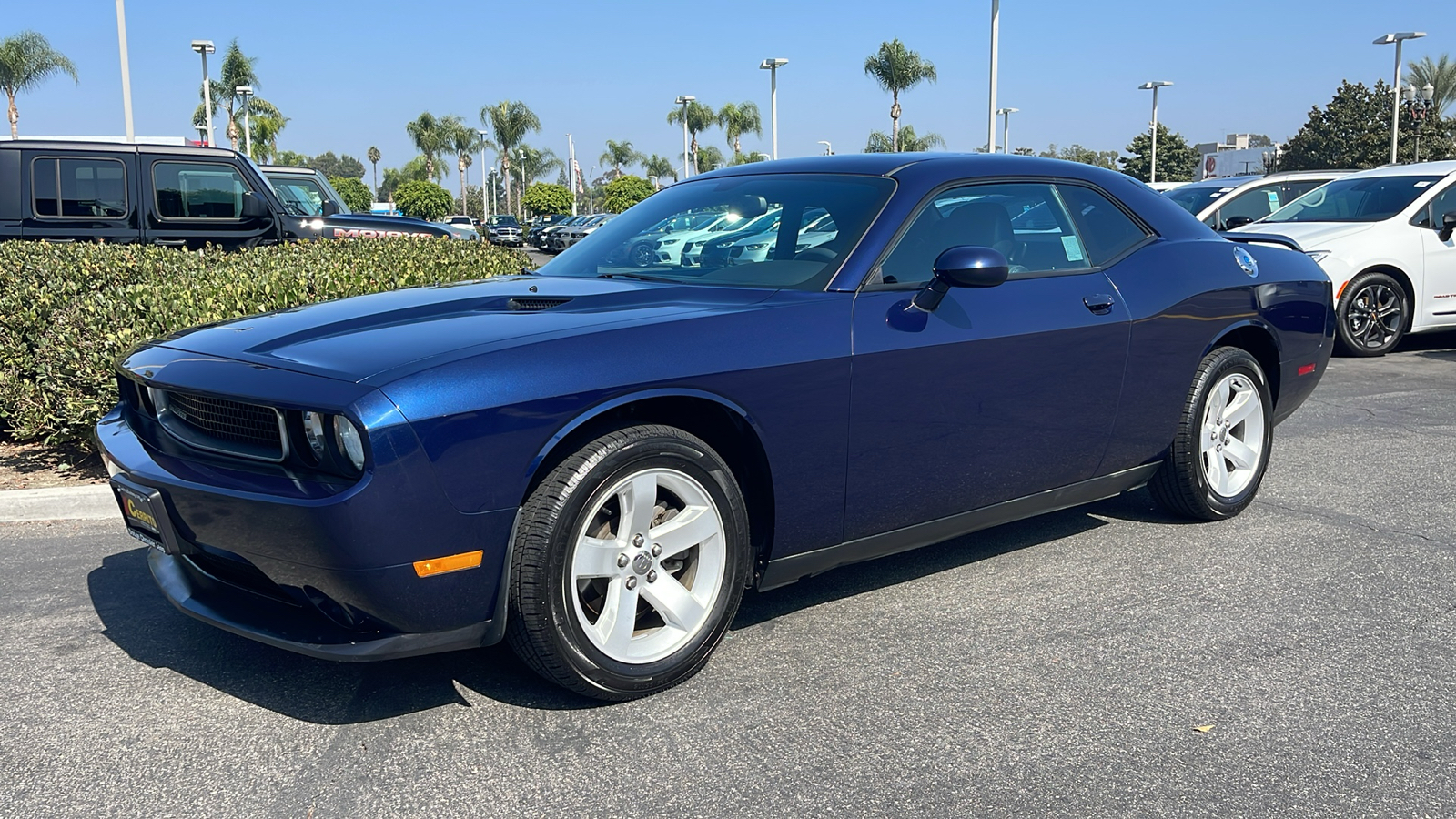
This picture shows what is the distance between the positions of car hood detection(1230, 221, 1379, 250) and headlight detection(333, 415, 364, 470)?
879cm

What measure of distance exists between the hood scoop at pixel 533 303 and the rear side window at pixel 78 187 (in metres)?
8.21

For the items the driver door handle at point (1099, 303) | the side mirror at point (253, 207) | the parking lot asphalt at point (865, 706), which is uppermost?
the side mirror at point (253, 207)

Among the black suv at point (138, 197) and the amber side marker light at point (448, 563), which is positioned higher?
the black suv at point (138, 197)

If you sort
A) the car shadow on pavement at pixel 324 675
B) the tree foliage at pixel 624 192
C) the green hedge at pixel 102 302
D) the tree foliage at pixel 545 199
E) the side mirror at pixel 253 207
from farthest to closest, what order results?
the tree foliage at pixel 545 199 < the tree foliage at pixel 624 192 < the side mirror at pixel 253 207 < the green hedge at pixel 102 302 < the car shadow on pavement at pixel 324 675

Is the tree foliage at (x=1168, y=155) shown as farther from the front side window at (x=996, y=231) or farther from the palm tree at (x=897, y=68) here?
the front side window at (x=996, y=231)

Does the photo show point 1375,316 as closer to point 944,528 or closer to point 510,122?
point 944,528

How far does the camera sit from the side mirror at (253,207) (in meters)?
10.8

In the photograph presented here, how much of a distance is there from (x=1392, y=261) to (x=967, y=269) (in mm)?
8207

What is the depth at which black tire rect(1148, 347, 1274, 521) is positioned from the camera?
4805 millimetres

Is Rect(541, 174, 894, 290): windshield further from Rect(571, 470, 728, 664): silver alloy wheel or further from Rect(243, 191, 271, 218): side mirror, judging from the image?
Rect(243, 191, 271, 218): side mirror

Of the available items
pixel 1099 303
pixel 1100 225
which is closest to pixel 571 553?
pixel 1099 303

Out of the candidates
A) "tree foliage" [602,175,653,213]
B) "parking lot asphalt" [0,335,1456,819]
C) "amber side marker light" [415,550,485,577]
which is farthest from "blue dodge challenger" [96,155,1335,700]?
"tree foliage" [602,175,653,213]

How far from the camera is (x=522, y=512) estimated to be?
3.02 meters

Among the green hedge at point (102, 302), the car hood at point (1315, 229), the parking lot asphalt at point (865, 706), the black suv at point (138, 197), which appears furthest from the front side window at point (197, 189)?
the car hood at point (1315, 229)
